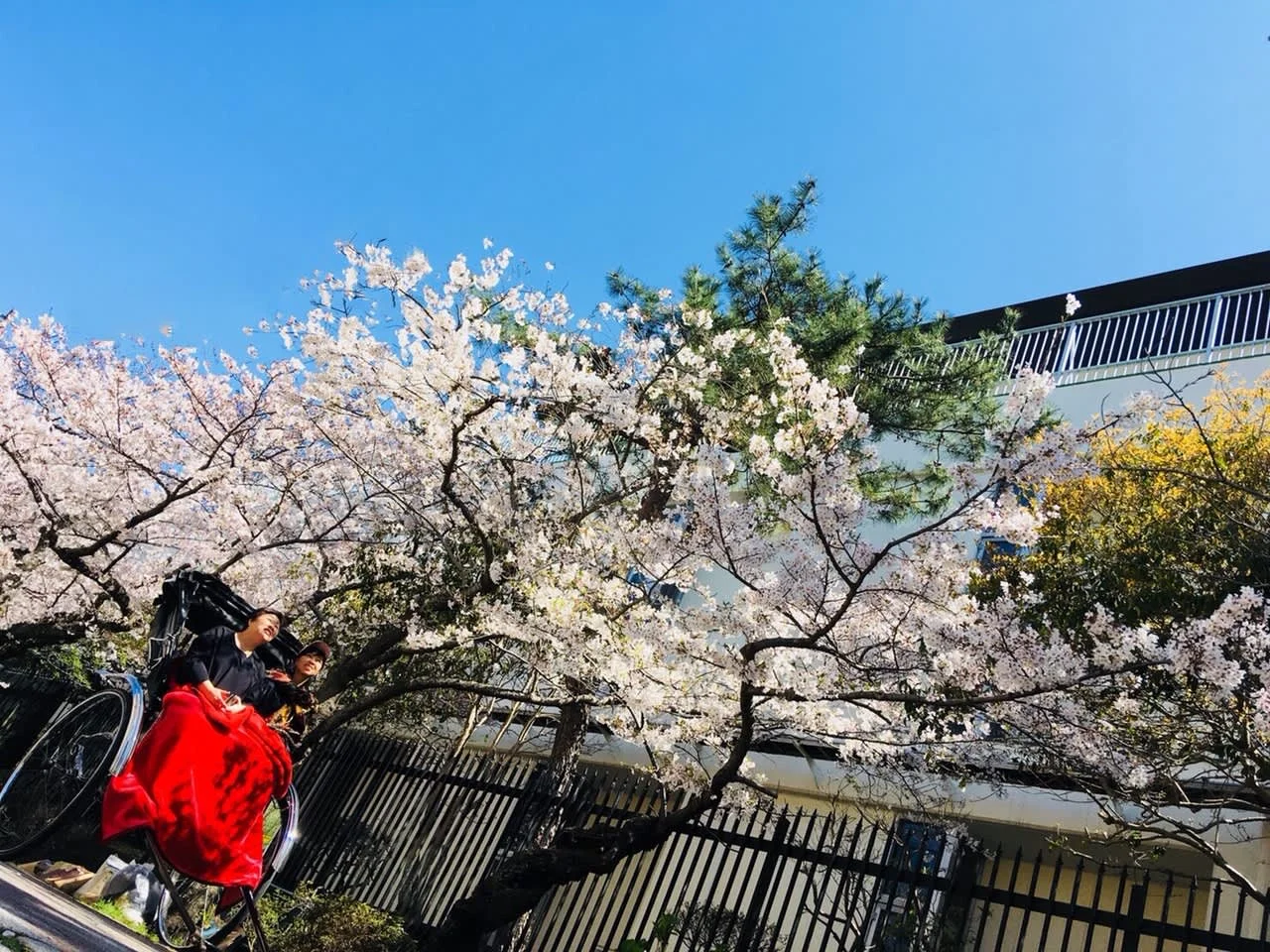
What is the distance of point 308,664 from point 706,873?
301 cm

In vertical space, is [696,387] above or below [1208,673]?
above

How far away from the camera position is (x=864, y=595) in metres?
6.71

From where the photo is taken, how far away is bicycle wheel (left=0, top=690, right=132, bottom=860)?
461 centimetres

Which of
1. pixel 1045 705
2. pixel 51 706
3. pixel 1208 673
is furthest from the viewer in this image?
pixel 51 706

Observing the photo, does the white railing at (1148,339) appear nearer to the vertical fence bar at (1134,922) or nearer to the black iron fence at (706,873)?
the black iron fence at (706,873)

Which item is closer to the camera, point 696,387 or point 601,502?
point 601,502

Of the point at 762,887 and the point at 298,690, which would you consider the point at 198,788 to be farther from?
the point at 762,887

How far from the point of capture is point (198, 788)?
3.96m

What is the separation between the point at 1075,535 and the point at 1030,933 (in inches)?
178

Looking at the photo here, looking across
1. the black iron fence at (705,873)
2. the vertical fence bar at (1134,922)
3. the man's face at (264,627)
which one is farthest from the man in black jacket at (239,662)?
the vertical fence bar at (1134,922)

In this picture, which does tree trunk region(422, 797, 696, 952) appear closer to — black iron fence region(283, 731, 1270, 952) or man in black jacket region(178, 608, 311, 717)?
black iron fence region(283, 731, 1270, 952)

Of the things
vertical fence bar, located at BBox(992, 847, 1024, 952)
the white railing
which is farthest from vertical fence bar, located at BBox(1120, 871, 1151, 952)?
the white railing

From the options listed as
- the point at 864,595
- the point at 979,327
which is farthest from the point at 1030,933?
the point at 979,327

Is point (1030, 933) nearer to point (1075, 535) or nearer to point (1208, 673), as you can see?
point (1075, 535)
